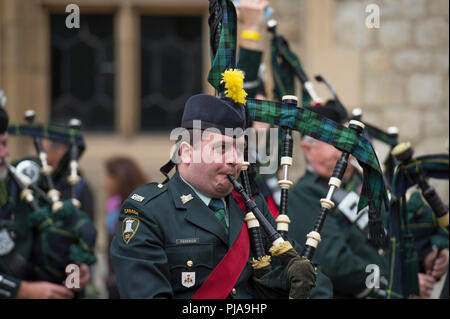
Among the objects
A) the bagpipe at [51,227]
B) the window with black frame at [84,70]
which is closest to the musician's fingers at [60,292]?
the bagpipe at [51,227]

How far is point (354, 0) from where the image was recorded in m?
7.00

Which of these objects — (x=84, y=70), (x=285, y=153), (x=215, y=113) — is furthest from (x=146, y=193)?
(x=84, y=70)

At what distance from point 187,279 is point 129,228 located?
276mm

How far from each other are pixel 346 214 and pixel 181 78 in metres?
4.34

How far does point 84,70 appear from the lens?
313 inches

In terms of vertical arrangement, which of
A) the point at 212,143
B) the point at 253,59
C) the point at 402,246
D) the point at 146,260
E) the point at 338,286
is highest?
the point at 253,59

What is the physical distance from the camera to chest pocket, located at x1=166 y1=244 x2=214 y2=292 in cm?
255

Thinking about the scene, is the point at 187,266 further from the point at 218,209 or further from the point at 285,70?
the point at 285,70

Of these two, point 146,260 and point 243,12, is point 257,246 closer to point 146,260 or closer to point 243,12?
point 146,260

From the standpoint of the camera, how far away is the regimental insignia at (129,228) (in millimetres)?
2535

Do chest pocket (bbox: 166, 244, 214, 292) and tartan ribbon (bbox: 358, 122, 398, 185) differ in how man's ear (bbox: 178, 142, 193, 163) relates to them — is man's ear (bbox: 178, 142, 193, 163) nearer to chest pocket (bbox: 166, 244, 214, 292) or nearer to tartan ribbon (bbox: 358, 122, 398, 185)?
chest pocket (bbox: 166, 244, 214, 292)

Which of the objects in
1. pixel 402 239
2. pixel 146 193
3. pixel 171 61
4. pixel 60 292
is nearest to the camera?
pixel 146 193
